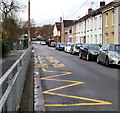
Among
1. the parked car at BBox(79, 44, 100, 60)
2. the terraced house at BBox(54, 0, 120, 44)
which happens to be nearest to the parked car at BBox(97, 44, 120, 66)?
the parked car at BBox(79, 44, 100, 60)

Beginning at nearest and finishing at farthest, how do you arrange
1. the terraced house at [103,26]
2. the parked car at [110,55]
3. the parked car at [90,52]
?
the parked car at [110,55], the parked car at [90,52], the terraced house at [103,26]

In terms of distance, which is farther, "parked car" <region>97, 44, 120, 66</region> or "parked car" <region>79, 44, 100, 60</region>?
"parked car" <region>79, 44, 100, 60</region>

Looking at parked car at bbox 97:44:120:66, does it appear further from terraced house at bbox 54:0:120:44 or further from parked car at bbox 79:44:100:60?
terraced house at bbox 54:0:120:44

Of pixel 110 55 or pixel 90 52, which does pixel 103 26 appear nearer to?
pixel 90 52

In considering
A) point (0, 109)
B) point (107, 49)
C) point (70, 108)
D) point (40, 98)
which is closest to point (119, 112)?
point (70, 108)

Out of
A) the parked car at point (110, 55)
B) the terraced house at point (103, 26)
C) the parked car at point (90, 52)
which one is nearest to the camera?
the parked car at point (110, 55)

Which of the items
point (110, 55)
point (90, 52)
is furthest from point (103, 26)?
point (110, 55)

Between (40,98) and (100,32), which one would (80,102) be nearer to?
(40,98)

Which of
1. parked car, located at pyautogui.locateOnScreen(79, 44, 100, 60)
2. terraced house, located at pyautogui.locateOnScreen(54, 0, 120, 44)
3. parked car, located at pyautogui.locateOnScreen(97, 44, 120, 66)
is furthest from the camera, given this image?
terraced house, located at pyautogui.locateOnScreen(54, 0, 120, 44)

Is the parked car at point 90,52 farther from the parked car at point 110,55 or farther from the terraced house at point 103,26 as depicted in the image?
the terraced house at point 103,26

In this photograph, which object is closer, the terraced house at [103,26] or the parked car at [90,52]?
the parked car at [90,52]

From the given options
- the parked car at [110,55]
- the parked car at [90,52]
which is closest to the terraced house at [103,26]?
the parked car at [90,52]

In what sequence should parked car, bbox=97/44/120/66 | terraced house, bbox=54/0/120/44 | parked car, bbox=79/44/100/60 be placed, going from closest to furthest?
parked car, bbox=97/44/120/66 → parked car, bbox=79/44/100/60 → terraced house, bbox=54/0/120/44

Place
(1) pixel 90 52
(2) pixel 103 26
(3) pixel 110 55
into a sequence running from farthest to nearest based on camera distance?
(2) pixel 103 26 < (1) pixel 90 52 < (3) pixel 110 55
